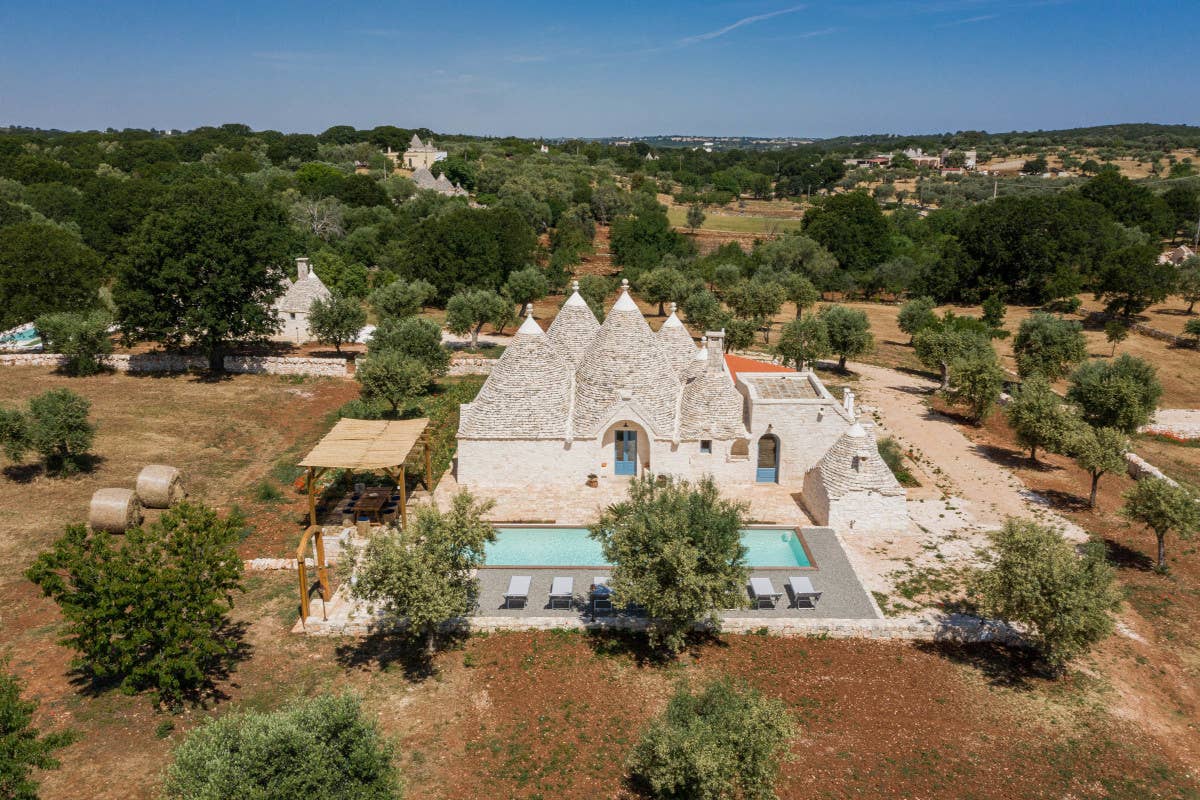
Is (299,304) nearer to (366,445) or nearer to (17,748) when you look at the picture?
(366,445)

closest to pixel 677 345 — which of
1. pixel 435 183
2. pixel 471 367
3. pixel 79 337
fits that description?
pixel 471 367

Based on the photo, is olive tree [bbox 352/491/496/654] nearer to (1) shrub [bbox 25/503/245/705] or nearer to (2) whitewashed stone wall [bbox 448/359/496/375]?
(1) shrub [bbox 25/503/245/705]

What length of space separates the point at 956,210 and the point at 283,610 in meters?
116

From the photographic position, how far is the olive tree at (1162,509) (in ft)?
72.8

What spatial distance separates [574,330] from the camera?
31.5 meters

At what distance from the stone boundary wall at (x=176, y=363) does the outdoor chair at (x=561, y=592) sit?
26622 millimetres

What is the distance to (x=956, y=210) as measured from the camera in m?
112

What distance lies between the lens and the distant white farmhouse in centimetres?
2802

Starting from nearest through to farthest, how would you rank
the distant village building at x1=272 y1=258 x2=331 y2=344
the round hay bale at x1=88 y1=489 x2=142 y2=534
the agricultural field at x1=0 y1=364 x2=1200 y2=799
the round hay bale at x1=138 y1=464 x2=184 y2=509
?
the agricultural field at x1=0 y1=364 x2=1200 y2=799 → the round hay bale at x1=88 y1=489 x2=142 y2=534 → the round hay bale at x1=138 y1=464 x2=184 y2=509 → the distant village building at x1=272 y1=258 x2=331 y2=344

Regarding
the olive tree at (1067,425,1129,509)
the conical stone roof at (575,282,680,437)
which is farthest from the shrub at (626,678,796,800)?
the olive tree at (1067,425,1129,509)

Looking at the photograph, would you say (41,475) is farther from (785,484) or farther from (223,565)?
(785,484)

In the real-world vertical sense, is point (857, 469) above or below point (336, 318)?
below

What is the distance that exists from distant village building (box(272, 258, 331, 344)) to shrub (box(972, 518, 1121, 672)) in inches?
1701

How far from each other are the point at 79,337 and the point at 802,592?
40.8m
